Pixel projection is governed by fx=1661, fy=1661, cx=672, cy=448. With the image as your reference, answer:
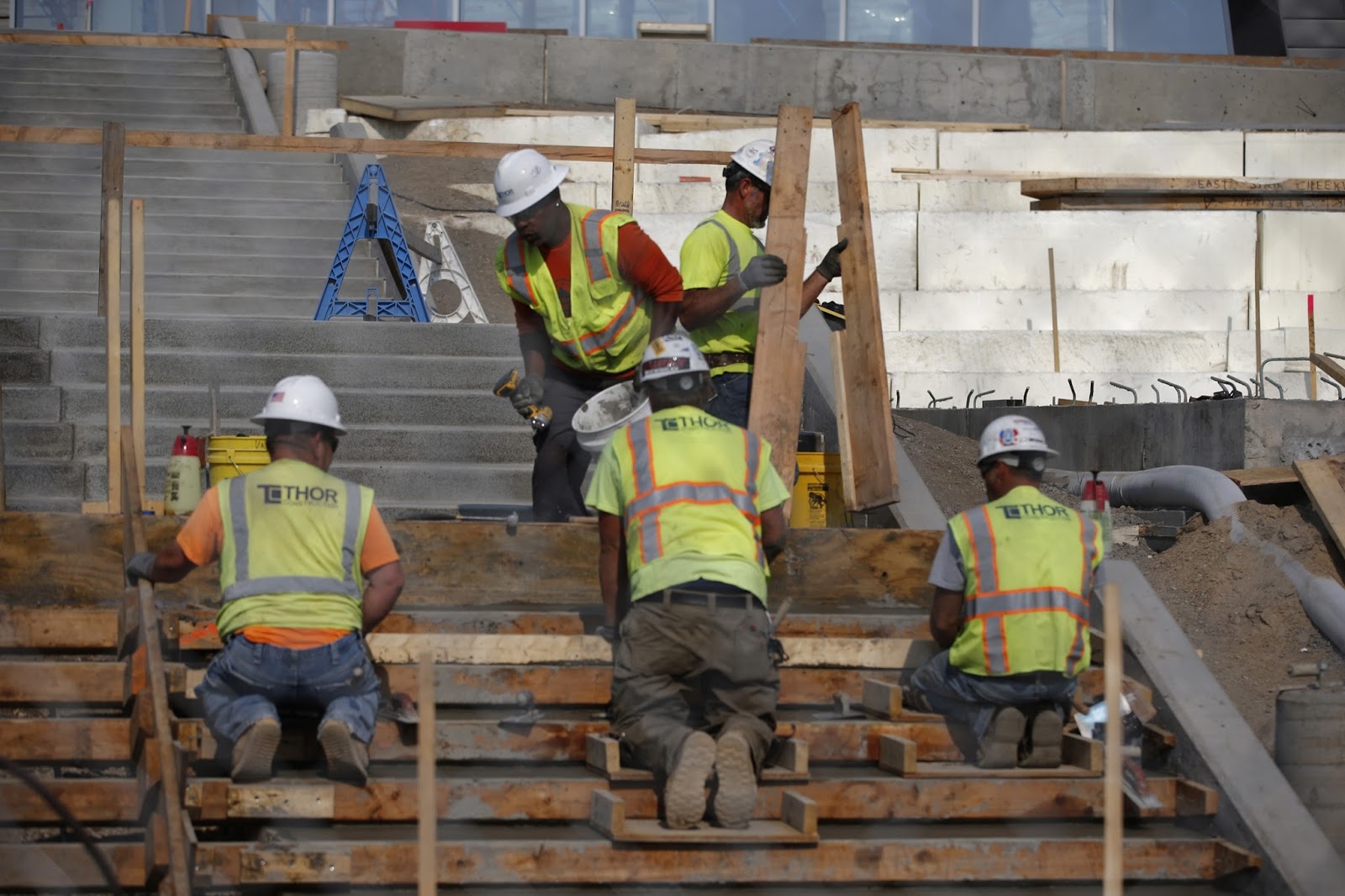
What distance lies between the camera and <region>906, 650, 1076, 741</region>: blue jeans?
5.77m

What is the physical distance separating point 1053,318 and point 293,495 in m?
10.8

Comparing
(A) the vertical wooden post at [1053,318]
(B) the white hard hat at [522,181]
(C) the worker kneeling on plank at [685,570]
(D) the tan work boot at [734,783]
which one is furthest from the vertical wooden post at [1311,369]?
(D) the tan work boot at [734,783]

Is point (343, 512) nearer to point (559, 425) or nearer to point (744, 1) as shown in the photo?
point (559, 425)

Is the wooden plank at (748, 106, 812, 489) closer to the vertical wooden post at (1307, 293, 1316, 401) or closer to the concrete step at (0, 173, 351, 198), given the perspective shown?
the vertical wooden post at (1307, 293, 1316, 401)

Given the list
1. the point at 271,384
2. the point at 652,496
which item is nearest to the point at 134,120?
the point at 271,384

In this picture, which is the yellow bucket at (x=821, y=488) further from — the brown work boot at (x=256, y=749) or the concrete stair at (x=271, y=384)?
the brown work boot at (x=256, y=749)

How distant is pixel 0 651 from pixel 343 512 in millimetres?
1689

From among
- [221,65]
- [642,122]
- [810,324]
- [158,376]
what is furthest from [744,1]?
[158,376]

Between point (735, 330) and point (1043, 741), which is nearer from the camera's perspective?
point (1043, 741)

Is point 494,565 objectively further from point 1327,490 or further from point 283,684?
point 1327,490

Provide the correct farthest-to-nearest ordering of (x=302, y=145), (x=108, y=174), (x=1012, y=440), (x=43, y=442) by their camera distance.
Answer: (x=302, y=145)
(x=108, y=174)
(x=43, y=442)
(x=1012, y=440)

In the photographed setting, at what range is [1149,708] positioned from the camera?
245 inches

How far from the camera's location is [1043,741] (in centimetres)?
577

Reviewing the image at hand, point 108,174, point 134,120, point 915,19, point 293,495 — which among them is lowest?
point 293,495
